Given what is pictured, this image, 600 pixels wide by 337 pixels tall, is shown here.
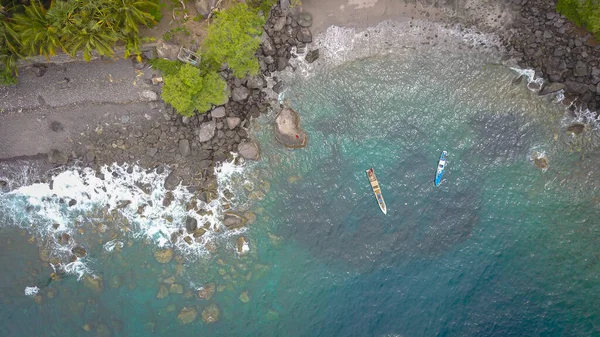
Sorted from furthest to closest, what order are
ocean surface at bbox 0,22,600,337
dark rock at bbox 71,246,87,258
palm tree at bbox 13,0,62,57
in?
1. dark rock at bbox 71,246,87,258
2. ocean surface at bbox 0,22,600,337
3. palm tree at bbox 13,0,62,57

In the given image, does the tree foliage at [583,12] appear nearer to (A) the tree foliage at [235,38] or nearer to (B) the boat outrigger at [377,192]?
(B) the boat outrigger at [377,192]

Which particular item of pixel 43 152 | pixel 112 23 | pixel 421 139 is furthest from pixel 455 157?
pixel 43 152

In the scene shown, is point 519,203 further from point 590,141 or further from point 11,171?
point 11,171

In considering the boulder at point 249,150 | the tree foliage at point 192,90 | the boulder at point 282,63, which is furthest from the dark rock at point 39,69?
the boulder at point 282,63

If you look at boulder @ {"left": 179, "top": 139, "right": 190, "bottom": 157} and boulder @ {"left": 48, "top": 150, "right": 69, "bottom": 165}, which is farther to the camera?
boulder @ {"left": 48, "top": 150, "right": 69, "bottom": 165}

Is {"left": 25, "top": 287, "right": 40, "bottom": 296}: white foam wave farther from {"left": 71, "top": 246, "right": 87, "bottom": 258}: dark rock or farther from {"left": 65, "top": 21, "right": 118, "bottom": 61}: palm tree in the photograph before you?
{"left": 65, "top": 21, "right": 118, "bottom": 61}: palm tree

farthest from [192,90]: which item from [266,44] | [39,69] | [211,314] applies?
[211,314]

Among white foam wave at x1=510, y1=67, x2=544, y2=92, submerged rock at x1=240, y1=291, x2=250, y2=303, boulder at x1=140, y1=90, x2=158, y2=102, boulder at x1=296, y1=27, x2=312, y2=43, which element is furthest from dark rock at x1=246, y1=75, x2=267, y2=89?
white foam wave at x1=510, y1=67, x2=544, y2=92
